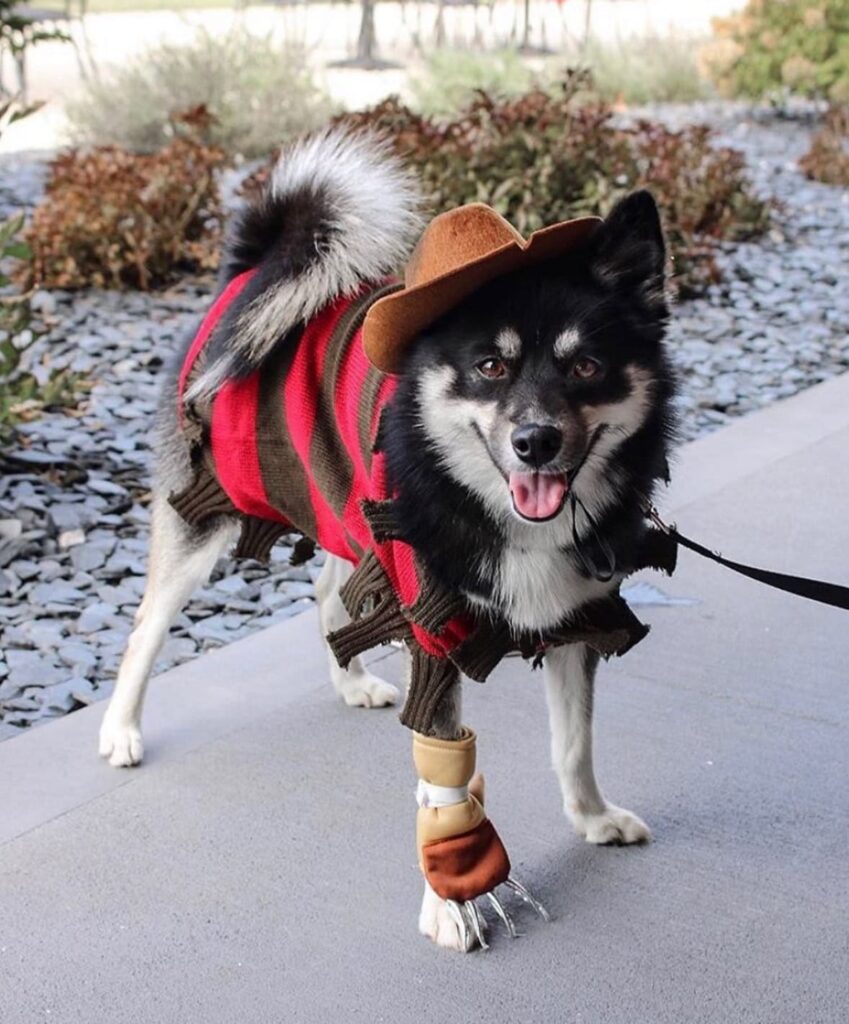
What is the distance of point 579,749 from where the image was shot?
3025 mm

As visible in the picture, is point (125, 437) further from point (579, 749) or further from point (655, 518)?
point (655, 518)

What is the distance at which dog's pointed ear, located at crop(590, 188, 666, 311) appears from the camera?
2.52 m

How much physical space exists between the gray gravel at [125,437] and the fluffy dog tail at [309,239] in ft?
2.36

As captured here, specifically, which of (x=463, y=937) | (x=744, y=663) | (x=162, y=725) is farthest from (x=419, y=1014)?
(x=744, y=663)

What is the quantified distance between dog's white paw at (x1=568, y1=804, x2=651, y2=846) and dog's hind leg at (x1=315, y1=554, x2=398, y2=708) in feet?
2.54

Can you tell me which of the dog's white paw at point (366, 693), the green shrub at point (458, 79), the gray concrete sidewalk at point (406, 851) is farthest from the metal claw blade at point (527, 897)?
the green shrub at point (458, 79)

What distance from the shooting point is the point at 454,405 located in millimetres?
2539

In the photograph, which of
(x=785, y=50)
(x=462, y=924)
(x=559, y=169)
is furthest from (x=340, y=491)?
(x=785, y=50)

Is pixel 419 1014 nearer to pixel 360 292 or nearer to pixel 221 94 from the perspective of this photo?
pixel 360 292

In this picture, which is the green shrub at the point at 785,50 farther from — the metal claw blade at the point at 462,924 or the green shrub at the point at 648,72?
the metal claw blade at the point at 462,924

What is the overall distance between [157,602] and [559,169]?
16.4 feet

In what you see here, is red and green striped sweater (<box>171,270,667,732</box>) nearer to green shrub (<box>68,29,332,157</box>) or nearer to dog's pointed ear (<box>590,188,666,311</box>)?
dog's pointed ear (<box>590,188,666,311</box>)

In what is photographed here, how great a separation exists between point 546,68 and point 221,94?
394 cm

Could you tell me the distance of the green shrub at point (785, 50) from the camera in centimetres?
1266
